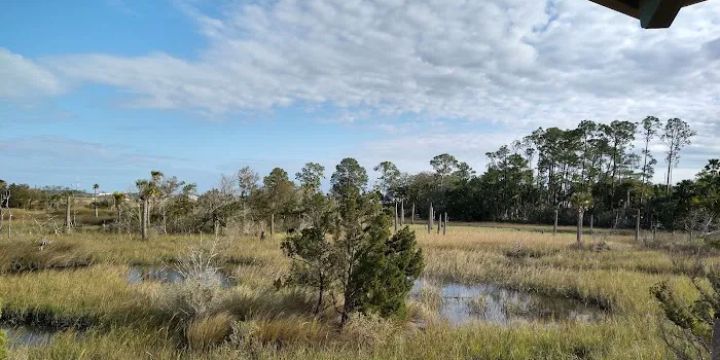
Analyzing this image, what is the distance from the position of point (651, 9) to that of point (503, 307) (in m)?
11.7

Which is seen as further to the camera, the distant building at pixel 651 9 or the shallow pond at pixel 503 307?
the shallow pond at pixel 503 307

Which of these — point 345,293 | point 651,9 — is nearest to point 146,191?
point 345,293

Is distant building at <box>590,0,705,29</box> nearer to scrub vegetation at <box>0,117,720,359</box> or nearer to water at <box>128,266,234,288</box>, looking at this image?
scrub vegetation at <box>0,117,720,359</box>

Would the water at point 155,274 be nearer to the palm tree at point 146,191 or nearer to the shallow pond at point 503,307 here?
the shallow pond at point 503,307

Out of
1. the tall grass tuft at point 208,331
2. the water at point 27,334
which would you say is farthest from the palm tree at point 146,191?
the tall grass tuft at point 208,331

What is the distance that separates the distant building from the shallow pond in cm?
910

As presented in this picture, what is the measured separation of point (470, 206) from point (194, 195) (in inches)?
1504

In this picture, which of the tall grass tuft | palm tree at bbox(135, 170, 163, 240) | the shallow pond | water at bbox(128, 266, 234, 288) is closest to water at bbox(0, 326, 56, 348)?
the tall grass tuft

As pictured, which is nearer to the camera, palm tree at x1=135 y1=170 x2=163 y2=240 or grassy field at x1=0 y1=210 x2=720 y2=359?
grassy field at x1=0 y1=210 x2=720 y2=359

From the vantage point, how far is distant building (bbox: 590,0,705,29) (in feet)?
6.88

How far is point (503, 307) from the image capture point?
13.0m

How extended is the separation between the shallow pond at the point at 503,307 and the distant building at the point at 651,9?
910 cm

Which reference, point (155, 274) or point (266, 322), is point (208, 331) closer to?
point (266, 322)

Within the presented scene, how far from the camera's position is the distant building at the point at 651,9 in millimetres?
2096
